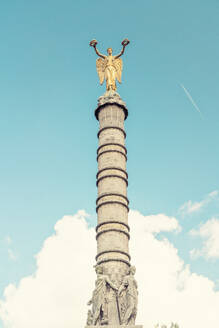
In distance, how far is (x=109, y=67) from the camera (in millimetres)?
26203

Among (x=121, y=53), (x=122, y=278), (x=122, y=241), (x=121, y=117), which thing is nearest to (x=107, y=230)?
(x=122, y=241)

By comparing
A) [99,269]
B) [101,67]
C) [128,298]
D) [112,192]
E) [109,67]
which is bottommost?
[128,298]

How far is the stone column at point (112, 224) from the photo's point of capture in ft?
63.5

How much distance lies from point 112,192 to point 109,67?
305 inches

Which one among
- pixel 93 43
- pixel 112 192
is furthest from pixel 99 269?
pixel 93 43

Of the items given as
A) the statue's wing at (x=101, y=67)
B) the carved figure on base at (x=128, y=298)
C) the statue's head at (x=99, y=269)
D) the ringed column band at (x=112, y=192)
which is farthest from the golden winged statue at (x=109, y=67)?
the carved figure on base at (x=128, y=298)

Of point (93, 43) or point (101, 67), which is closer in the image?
point (93, 43)

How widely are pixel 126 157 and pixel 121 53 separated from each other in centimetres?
651

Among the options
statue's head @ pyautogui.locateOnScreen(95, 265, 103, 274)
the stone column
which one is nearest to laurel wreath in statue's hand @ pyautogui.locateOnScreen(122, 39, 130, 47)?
the stone column

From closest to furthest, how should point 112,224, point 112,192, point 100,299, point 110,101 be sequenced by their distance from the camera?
point 100,299 < point 112,224 < point 112,192 < point 110,101

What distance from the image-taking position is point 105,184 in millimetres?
A: 22359

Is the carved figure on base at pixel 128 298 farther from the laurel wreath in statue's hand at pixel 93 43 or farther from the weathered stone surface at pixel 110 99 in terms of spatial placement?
the laurel wreath in statue's hand at pixel 93 43

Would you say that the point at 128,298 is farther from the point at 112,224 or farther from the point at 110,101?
the point at 110,101

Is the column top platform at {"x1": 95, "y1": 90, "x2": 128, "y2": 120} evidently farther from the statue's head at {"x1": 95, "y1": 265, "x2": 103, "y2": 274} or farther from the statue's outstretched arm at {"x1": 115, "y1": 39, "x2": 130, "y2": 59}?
the statue's head at {"x1": 95, "y1": 265, "x2": 103, "y2": 274}
